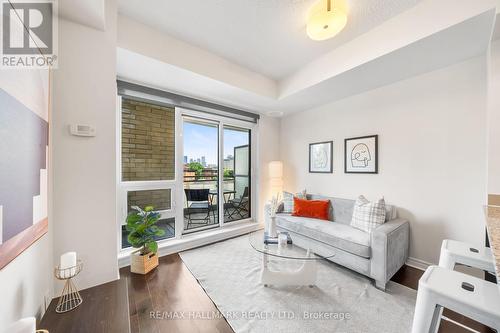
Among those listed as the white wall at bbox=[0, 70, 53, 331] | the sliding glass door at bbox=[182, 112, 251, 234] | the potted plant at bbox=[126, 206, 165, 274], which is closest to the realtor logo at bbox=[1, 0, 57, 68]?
the white wall at bbox=[0, 70, 53, 331]

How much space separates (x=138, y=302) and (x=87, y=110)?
5.83ft

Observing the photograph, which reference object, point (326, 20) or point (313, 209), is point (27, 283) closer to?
point (326, 20)

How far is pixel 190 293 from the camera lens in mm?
1876

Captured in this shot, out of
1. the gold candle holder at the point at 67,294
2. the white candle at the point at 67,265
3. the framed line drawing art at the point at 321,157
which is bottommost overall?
the gold candle holder at the point at 67,294

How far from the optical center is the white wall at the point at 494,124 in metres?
1.57

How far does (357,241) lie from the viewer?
207cm

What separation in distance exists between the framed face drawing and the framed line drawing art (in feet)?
0.91

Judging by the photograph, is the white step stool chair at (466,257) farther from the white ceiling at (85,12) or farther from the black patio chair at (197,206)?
the white ceiling at (85,12)

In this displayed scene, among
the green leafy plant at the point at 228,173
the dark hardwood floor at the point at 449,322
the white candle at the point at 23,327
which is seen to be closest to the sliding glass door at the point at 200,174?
the green leafy plant at the point at 228,173

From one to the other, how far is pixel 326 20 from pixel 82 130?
220 centimetres

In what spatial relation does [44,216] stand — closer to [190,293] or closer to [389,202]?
[190,293]

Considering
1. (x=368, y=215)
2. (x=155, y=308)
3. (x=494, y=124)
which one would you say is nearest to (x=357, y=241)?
(x=368, y=215)

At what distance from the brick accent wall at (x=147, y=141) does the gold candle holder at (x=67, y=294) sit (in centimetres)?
142

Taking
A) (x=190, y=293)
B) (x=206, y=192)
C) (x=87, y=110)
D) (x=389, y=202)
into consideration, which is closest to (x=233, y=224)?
(x=206, y=192)
